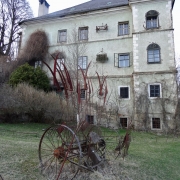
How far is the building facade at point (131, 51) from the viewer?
1479cm

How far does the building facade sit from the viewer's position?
14789 millimetres

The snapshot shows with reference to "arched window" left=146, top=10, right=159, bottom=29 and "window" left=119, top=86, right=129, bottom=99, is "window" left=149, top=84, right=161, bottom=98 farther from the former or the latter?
"arched window" left=146, top=10, right=159, bottom=29

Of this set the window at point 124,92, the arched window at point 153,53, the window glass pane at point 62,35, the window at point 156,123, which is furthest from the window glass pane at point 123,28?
the window at point 156,123

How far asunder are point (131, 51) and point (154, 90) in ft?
14.1

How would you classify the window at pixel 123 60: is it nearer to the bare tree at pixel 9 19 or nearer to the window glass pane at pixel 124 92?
the window glass pane at pixel 124 92

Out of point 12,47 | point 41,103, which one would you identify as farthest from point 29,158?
point 12,47

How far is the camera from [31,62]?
18984 millimetres

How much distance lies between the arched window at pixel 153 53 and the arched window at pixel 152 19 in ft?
5.90

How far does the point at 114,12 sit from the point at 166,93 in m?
9.32

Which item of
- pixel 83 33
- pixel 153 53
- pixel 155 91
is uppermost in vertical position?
pixel 83 33

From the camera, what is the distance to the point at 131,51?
55.3 feet

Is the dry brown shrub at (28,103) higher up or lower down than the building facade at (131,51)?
lower down

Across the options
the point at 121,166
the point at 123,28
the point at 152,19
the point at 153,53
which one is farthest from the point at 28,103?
the point at 152,19

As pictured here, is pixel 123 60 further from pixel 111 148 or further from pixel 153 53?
pixel 111 148
